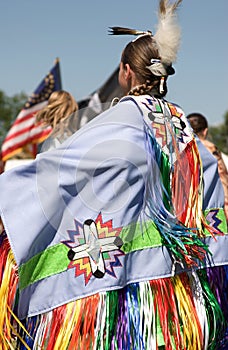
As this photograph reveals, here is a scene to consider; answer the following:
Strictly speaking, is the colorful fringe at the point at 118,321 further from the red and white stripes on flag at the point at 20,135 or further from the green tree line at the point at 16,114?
the green tree line at the point at 16,114

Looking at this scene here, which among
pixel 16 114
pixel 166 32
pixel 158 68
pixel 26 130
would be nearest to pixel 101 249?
pixel 158 68

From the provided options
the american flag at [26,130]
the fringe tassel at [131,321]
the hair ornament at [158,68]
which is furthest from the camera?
the american flag at [26,130]

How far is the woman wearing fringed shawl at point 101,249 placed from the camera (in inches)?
87.4

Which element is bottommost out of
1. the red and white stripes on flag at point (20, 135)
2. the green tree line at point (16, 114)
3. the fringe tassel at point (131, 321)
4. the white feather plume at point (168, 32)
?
the green tree line at point (16, 114)

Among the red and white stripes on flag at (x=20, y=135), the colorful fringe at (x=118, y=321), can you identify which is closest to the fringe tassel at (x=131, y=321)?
the colorful fringe at (x=118, y=321)

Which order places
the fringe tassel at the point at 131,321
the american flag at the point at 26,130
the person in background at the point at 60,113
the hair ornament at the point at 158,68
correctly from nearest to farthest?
the fringe tassel at the point at 131,321 → the hair ornament at the point at 158,68 → the person in background at the point at 60,113 → the american flag at the point at 26,130

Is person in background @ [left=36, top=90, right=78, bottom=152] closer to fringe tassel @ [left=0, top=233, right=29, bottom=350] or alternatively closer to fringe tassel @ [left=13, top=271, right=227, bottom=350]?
fringe tassel @ [left=0, top=233, right=29, bottom=350]

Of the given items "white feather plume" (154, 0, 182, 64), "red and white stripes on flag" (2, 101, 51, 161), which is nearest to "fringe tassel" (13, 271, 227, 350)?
"white feather plume" (154, 0, 182, 64)

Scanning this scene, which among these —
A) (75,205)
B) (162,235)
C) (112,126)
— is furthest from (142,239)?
(112,126)

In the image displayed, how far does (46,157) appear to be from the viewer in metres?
2.28

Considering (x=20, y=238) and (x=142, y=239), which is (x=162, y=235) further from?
(x=20, y=238)

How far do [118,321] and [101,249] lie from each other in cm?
24

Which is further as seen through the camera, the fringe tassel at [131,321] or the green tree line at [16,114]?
the green tree line at [16,114]

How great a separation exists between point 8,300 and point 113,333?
37 cm
